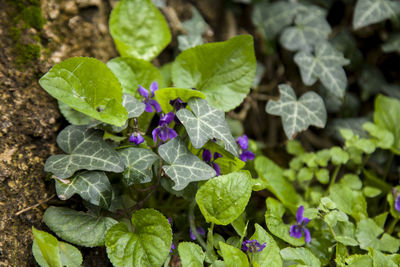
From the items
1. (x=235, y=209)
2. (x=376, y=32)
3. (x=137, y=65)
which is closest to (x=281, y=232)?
(x=235, y=209)

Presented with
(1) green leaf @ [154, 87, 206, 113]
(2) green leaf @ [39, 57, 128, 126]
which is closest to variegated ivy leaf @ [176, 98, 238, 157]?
(1) green leaf @ [154, 87, 206, 113]

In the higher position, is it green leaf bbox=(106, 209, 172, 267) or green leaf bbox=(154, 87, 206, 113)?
green leaf bbox=(154, 87, 206, 113)

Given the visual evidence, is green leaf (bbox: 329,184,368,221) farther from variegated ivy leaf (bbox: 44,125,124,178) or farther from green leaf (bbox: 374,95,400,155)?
variegated ivy leaf (bbox: 44,125,124,178)

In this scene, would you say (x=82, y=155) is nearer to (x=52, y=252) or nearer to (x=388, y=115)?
(x=52, y=252)

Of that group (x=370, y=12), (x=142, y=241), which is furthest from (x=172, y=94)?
(x=370, y=12)

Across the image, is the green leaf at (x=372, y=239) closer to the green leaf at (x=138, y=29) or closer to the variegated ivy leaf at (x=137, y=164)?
the variegated ivy leaf at (x=137, y=164)

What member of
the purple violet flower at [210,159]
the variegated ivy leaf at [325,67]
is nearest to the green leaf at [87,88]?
the purple violet flower at [210,159]
